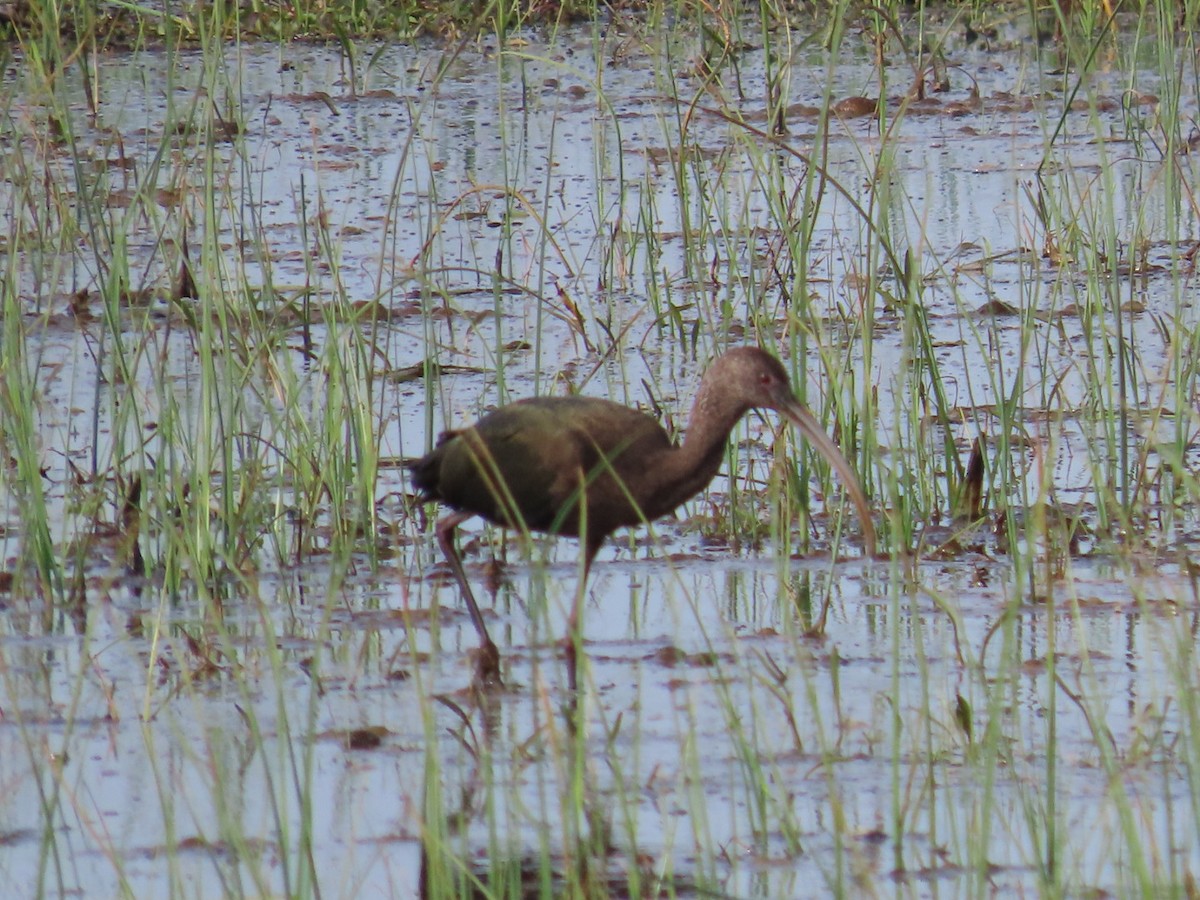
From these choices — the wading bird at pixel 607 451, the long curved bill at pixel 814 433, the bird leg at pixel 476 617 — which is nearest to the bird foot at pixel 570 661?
the wading bird at pixel 607 451

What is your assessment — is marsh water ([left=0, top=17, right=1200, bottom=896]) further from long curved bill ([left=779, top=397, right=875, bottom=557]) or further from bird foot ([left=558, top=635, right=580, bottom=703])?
long curved bill ([left=779, top=397, right=875, bottom=557])

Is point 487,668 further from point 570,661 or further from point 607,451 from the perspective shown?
point 607,451

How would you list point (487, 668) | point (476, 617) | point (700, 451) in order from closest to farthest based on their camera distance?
point (487, 668) → point (476, 617) → point (700, 451)

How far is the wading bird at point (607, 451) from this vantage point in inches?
175

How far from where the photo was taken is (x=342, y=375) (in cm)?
476

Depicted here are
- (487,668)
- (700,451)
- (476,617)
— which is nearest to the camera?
(487,668)

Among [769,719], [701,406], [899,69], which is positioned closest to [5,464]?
Answer: [701,406]

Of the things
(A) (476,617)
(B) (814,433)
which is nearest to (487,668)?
(A) (476,617)

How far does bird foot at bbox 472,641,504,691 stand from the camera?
4242mm

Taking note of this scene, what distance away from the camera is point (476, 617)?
441cm

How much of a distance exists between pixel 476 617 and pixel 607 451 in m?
0.40

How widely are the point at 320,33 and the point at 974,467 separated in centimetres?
749

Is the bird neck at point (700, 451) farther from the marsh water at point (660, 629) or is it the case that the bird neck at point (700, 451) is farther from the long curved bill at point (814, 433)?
the marsh water at point (660, 629)

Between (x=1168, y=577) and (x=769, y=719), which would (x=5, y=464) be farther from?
(x=1168, y=577)
